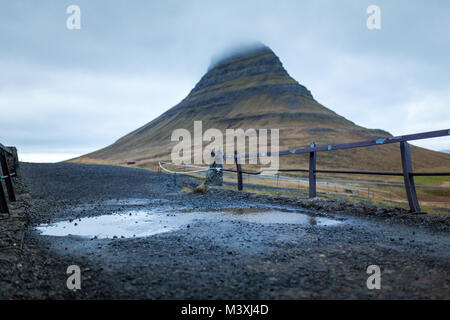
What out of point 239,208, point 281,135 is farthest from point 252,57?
point 239,208

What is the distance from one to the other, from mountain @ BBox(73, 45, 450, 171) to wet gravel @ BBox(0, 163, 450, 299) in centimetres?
5237

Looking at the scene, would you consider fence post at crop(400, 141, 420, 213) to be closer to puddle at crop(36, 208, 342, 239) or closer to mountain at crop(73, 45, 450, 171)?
puddle at crop(36, 208, 342, 239)

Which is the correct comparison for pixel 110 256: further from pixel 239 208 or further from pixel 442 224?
pixel 442 224

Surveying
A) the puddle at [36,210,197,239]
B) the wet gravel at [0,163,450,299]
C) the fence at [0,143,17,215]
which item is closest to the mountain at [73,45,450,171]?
the puddle at [36,210,197,239]

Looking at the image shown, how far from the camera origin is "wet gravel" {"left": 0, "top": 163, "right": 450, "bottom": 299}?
108 inches

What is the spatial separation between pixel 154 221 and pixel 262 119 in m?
111

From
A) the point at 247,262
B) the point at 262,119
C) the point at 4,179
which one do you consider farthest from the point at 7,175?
the point at 262,119

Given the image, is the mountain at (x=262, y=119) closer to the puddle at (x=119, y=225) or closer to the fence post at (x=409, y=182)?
the fence post at (x=409, y=182)

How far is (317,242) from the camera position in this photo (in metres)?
4.37

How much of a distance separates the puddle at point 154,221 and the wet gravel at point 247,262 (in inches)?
11.9

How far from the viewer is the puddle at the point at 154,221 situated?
5.19 meters

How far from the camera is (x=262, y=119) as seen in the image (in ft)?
375

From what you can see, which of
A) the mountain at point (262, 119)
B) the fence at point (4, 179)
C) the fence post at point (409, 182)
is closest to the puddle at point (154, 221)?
the fence at point (4, 179)

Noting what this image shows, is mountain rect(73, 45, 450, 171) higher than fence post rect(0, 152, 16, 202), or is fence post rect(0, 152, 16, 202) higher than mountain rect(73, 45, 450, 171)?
mountain rect(73, 45, 450, 171)
